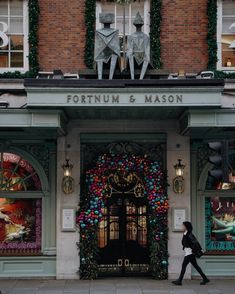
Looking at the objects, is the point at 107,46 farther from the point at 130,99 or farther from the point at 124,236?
the point at 124,236

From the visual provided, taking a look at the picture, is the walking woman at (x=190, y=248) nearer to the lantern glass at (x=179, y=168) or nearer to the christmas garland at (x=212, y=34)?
the lantern glass at (x=179, y=168)

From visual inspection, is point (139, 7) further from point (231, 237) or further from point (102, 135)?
point (231, 237)

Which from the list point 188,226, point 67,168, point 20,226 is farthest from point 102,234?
point 188,226

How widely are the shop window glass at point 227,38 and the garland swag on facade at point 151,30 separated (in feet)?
5.64

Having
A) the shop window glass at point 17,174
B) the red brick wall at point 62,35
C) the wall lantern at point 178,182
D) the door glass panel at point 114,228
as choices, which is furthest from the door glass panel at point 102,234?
the red brick wall at point 62,35

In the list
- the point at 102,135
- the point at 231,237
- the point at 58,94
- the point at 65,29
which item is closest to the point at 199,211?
the point at 231,237

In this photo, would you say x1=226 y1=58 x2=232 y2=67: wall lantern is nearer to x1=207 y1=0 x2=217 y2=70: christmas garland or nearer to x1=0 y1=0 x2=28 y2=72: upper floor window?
x1=207 y1=0 x2=217 y2=70: christmas garland

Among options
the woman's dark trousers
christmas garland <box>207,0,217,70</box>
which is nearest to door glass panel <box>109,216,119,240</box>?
the woman's dark trousers

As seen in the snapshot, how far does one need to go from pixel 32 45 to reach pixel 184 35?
13.0 ft

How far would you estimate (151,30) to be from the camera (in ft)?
50.0

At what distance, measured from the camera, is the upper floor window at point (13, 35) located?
50.1 feet

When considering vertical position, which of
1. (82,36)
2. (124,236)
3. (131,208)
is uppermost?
(82,36)

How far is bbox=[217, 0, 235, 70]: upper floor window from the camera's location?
15.4 metres

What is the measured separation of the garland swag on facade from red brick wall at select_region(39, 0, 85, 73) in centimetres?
16
